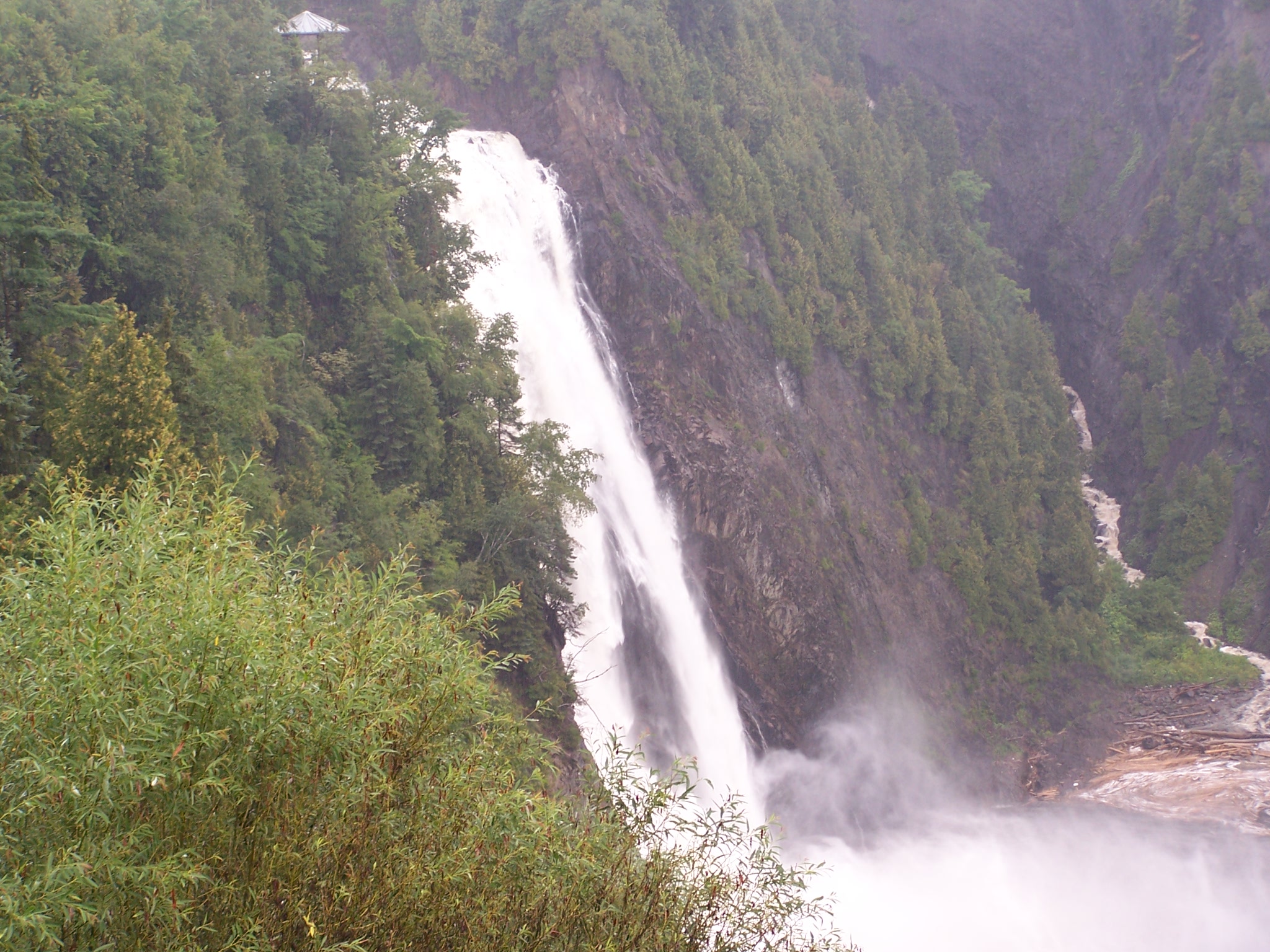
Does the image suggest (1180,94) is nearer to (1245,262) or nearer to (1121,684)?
(1245,262)

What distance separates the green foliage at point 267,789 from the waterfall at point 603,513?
14.2 meters

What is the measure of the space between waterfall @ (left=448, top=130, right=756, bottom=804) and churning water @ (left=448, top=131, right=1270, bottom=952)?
5 cm

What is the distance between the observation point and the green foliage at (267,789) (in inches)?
187

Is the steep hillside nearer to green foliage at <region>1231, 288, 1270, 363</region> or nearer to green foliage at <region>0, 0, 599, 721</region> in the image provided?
green foliage at <region>1231, 288, 1270, 363</region>

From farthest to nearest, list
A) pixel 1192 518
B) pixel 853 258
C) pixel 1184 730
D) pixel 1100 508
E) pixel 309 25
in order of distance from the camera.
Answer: pixel 1100 508, pixel 1192 518, pixel 853 258, pixel 1184 730, pixel 309 25

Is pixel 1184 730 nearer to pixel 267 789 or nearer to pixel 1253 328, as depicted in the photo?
pixel 1253 328

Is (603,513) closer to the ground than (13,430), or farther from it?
closer to the ground

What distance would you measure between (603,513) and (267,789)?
62.7 feet

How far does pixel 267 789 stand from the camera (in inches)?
211

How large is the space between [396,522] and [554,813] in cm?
1154

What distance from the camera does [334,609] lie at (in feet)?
21.7

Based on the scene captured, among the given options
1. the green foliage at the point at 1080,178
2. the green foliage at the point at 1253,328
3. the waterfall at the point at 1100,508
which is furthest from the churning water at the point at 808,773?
the green foliage at the point at 1080,178

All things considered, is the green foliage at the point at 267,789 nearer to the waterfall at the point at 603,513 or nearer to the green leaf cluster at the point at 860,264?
the waterfall at the point at 603,513

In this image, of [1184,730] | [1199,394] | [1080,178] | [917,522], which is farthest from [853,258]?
[1184,730]
